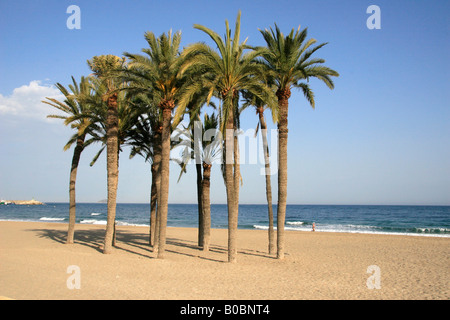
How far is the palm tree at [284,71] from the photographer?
1464 cm

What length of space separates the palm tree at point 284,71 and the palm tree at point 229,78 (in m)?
1.36

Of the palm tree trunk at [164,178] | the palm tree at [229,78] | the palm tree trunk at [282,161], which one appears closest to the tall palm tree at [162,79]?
the palm tree trunk at [164,178]

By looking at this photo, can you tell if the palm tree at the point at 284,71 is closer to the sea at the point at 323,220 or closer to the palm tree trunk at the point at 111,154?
the palm tree trunk at the point at 111,154

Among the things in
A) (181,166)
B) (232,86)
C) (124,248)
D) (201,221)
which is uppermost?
(232,86)

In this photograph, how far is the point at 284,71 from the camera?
14.7 metres

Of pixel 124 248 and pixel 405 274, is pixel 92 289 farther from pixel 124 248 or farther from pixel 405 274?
pixel 405 274

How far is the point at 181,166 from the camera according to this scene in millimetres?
19062

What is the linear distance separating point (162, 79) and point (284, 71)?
5.43 metres

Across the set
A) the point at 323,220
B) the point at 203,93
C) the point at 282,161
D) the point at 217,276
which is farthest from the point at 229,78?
the point at 323,220

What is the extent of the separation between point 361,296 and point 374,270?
4.76 m

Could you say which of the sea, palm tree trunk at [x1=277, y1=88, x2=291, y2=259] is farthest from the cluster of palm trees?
the sea

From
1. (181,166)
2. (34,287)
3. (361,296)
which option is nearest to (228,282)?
(361,296)

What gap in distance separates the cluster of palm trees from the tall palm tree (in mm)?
42
